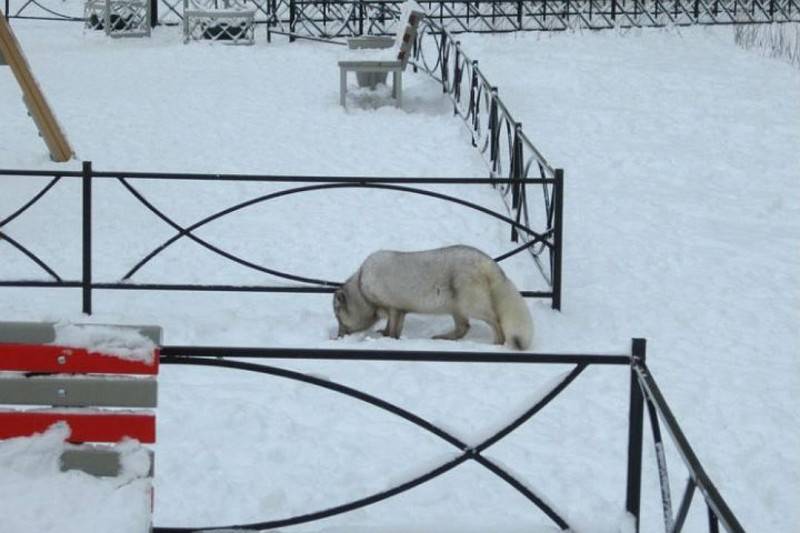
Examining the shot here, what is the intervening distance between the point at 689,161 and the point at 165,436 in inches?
287

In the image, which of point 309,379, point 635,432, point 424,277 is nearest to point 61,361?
point 309,379

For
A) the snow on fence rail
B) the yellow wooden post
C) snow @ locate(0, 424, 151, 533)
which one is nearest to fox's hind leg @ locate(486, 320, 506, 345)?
snow @ locate(0, 424, 151, 533)

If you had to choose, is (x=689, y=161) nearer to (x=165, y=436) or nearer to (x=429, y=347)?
(x=429, y=347)

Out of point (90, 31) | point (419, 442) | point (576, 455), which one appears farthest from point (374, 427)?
point (90, 31)

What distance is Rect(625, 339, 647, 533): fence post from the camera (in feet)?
12.4

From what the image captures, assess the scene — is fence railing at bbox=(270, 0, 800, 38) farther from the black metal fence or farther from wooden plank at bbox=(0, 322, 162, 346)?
the black metal fence

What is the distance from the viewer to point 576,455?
5.68 meters

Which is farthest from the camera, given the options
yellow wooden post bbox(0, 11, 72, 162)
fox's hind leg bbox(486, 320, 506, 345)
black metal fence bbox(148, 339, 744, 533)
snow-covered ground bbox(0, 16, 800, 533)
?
yellow wooden post bbox(0, 11, 72, 162)

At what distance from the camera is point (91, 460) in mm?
4051

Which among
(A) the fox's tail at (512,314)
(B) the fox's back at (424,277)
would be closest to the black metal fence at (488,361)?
(A) the fox's tail at (512,314)

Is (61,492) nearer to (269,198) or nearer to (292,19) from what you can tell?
(269,198)

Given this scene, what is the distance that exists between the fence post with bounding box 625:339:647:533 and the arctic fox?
3011 mm

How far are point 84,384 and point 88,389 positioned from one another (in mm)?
19

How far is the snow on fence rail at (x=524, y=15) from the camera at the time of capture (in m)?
18.9
